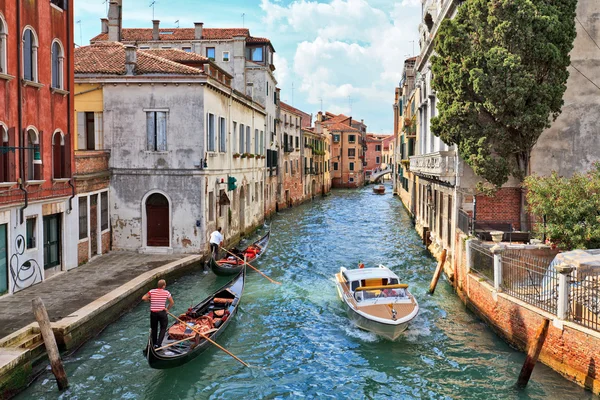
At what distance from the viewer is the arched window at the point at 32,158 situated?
1300 centimetres

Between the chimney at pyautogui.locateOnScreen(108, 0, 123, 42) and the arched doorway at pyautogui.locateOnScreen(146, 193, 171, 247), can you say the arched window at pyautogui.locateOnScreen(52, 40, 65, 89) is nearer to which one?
the arched doorway at pyautogui.locateOnScreen(146, 193, 171, 247)

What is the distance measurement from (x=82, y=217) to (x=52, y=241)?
1.82 m

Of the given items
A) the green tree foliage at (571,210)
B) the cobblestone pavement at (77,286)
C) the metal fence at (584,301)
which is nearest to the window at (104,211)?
the cobblestone pavement at (77,286)

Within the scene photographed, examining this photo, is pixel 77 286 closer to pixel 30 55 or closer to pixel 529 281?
pixel 30 55

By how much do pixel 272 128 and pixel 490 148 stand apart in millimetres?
21557

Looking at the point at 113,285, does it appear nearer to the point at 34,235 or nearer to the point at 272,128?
the point at 34,235

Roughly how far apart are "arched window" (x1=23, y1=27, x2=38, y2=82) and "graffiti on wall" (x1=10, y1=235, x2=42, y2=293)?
11.9 feet

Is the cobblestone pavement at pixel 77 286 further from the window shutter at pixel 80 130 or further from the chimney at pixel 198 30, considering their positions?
the chimney at pixel 198 30

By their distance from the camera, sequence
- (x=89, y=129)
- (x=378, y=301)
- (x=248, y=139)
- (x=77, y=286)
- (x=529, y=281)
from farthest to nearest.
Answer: (x=248, y=139) → (x=89, y=129) → (x=77, y=286) → (x=378, y=301) → (x=529, y=281)

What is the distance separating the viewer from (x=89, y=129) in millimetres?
18203

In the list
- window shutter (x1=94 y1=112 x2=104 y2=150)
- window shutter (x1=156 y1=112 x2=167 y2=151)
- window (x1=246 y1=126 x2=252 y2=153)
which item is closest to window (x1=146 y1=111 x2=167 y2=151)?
window shutter (x1=156 y1=112 x2=167 y2=151)

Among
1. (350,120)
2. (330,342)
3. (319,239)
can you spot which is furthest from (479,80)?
(350,120)

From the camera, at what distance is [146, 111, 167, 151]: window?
17.7 meters

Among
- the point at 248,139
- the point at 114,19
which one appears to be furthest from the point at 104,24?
the point at 248,139
